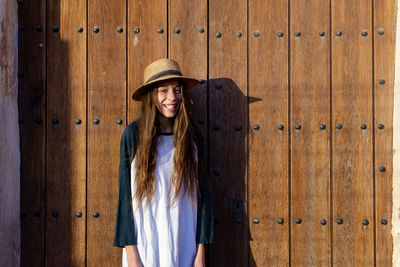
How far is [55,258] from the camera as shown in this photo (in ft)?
6.57

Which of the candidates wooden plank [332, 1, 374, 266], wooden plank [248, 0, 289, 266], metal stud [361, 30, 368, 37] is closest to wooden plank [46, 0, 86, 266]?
wooden plank [248, 0, 289, 266]

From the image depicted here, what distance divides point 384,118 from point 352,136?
151 mm

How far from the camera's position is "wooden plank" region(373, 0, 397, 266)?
77.7 inches

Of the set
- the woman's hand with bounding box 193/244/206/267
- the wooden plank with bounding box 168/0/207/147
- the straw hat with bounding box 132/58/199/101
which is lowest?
the woman's hand with bounding box 193/244/206/267

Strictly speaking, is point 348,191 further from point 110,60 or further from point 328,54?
point 110,60

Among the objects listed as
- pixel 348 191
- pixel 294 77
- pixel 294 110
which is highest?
pixel 294 77

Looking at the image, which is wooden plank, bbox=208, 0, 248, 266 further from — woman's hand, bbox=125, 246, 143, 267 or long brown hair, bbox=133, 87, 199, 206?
woman's hand, bbox=125, 246, 143, 267

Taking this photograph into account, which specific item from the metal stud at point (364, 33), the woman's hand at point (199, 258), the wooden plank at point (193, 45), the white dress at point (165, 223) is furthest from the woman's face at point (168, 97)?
the metal stud at point (364, 33)

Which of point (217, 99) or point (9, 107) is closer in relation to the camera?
point (9, 107)

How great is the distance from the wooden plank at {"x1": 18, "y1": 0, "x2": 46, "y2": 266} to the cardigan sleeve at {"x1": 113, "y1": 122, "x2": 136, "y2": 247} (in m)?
0.46

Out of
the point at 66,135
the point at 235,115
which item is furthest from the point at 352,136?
the point at 66,135

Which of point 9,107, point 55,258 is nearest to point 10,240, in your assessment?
point 55,258

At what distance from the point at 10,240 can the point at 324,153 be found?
1330mm

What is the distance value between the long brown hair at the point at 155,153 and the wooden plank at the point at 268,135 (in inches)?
13.5
